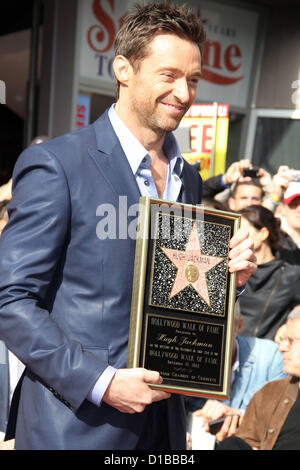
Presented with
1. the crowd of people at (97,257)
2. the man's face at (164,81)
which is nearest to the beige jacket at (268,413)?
the crowd of people at (97,257)

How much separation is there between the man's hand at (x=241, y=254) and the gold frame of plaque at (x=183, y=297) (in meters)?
0.02

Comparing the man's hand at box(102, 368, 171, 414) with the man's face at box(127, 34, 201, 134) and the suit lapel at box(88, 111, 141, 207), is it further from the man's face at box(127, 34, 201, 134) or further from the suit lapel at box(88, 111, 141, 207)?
the man's face at box(127, 34, 201, 134)

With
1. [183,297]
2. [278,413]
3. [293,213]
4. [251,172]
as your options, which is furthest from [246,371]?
[183,297]

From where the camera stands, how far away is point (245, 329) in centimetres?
455

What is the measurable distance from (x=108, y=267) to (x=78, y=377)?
0.89 feet

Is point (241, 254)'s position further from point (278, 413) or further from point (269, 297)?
point (269, 297)

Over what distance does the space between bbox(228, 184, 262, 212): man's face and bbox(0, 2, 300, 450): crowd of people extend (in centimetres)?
357

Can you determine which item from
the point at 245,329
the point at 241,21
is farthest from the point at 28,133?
the point at 245,329

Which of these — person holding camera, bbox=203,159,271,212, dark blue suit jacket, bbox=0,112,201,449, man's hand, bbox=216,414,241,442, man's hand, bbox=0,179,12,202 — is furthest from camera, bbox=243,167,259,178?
dark blue suit jacket, bbox=0,112,201,449

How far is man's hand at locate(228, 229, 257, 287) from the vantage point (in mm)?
1779

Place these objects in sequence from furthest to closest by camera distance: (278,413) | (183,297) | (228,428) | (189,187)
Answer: (228,428) < (278,413) < (189,187) < (183,297)

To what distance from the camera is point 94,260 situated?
1624mm

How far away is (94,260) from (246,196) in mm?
4043
